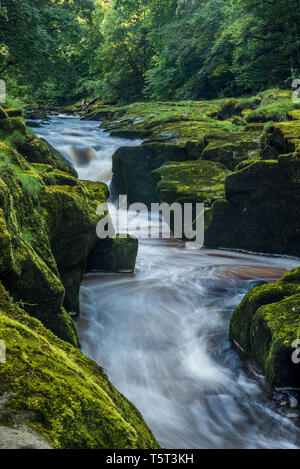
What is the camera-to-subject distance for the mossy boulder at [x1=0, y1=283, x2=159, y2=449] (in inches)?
49.5

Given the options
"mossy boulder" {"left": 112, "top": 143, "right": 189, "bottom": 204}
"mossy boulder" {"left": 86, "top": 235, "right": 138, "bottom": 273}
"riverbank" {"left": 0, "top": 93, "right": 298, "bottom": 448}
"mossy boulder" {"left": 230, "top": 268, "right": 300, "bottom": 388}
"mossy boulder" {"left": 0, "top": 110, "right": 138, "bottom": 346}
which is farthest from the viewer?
"mossy boulder" {"left": 112, "top": 143, "right": 189, "bottom": 204}

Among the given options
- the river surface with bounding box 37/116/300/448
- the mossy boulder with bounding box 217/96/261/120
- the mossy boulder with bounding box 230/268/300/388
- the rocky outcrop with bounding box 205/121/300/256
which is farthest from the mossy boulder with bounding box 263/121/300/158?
the mossy boulder with bounding box 217/96/261/120

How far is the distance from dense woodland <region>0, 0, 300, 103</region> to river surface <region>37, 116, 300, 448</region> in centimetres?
817

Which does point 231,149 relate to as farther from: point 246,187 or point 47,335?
point 47,335

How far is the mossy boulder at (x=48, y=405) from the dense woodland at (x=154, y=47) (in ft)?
34.9

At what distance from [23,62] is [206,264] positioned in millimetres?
8728

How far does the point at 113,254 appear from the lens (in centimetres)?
668

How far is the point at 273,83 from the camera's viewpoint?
21.4 m

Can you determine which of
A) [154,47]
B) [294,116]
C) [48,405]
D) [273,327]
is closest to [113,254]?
[273,327]

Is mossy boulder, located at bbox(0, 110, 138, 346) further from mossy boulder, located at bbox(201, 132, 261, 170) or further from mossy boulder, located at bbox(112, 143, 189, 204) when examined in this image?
mossy boulder, located at bbox(201, 132, 261, 170)

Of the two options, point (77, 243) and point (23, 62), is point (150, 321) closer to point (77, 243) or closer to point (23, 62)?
point (77, 243)

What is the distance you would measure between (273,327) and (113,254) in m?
3.66

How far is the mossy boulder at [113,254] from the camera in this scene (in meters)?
6.49

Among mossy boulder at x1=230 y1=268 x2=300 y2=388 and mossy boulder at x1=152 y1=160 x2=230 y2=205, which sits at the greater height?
mossy boulder at x1=152 y1=160 x2=230 y2=205
